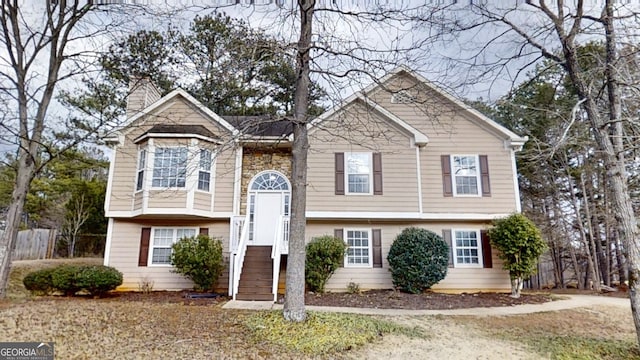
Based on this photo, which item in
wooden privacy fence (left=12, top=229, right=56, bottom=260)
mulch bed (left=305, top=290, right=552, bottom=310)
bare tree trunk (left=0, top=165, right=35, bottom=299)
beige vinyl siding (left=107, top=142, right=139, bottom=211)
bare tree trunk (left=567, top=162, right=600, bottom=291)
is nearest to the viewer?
bare tree trunk (left=0, top=165, right=35, bottom=299)

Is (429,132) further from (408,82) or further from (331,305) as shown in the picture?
(331,305)

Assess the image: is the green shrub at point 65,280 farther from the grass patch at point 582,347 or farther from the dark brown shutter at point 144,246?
the grass patch at point 582,347

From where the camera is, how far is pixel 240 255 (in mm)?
10594

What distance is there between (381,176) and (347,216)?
183 centimetres

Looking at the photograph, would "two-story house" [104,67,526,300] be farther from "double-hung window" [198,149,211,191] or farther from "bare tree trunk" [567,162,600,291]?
"bare tree trunk" [567,162,600,291]

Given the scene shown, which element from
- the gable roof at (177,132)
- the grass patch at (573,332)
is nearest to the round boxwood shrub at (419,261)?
the grass patch at (573,332)

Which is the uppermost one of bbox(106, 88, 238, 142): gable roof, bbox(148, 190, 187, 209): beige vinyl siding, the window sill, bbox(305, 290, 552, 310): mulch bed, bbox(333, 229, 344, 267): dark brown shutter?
bbox(106, 88, 238, 142): gable roof

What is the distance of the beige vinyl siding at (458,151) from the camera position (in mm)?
12203

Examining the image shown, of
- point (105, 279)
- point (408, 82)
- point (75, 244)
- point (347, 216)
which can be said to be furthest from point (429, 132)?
point (75, 244)

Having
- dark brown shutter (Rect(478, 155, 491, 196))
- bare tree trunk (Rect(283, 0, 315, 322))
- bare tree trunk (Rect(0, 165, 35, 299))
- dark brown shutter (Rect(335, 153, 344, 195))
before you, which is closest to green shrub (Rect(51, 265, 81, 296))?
bare tree trunk (Rect(0, 165, 35, 299))

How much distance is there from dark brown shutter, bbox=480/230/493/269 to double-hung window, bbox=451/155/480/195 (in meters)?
1.44

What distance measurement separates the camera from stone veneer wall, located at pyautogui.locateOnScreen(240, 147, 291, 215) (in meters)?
12.8

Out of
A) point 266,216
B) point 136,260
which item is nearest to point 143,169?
point 136,260

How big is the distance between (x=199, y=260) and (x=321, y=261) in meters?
3.64
